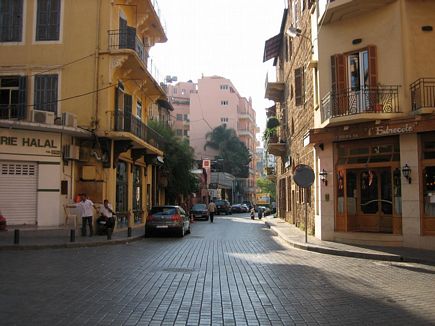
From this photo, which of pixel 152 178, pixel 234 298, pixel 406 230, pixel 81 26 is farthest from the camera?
pixel 152 178

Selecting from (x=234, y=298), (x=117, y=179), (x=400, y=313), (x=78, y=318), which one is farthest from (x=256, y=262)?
(x=117, y=179)

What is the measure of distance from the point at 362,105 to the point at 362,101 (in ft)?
0.52

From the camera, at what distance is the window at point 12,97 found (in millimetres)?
22875

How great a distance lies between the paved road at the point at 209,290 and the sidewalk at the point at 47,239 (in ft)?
6.23

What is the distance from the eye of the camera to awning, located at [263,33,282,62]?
37719mm

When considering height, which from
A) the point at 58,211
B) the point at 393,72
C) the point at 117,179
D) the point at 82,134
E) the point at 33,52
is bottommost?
the point at 58,211

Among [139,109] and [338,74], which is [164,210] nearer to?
[139,109]

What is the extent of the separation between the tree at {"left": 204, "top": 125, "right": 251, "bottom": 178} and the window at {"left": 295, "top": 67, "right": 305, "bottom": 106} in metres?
64.6

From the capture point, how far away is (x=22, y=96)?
75.9 ft

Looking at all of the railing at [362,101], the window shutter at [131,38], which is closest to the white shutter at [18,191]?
the window shutter at [131,38]

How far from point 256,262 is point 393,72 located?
8.90 metres

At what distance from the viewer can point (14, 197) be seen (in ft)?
67.6

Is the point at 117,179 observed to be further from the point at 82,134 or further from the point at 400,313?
the point at 400,313

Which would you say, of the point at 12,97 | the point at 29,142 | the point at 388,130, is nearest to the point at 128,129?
the point at 29,142
